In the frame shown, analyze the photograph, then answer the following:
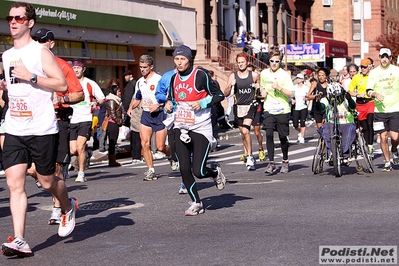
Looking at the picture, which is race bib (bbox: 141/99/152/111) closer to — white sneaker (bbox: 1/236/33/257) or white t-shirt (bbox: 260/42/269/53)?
white sneaker (bbox: 1/236/33/257)

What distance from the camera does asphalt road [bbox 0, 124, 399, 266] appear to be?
7738 mm

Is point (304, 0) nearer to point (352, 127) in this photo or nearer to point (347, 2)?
point (347, 2)

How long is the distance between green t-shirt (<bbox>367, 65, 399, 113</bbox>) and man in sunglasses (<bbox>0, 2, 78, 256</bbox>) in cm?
799

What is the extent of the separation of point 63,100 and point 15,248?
1851 mm

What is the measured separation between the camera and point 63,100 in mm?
9062

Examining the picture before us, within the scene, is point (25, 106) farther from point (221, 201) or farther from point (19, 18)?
point (221, 201)

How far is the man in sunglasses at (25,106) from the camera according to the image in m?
7.96

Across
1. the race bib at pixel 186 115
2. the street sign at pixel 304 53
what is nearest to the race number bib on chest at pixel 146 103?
the race bib at pixel 186 115

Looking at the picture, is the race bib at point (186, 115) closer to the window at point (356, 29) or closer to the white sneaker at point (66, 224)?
the white sneaker at point (66, 224)

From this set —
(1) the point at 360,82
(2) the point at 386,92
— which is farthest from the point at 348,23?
(2) the point at 386,92

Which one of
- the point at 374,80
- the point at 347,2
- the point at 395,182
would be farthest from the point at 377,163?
the point at 347,2

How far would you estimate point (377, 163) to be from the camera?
17.4 meters

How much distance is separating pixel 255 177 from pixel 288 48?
34.4 m

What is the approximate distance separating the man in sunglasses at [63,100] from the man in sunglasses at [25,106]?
0.91ft
